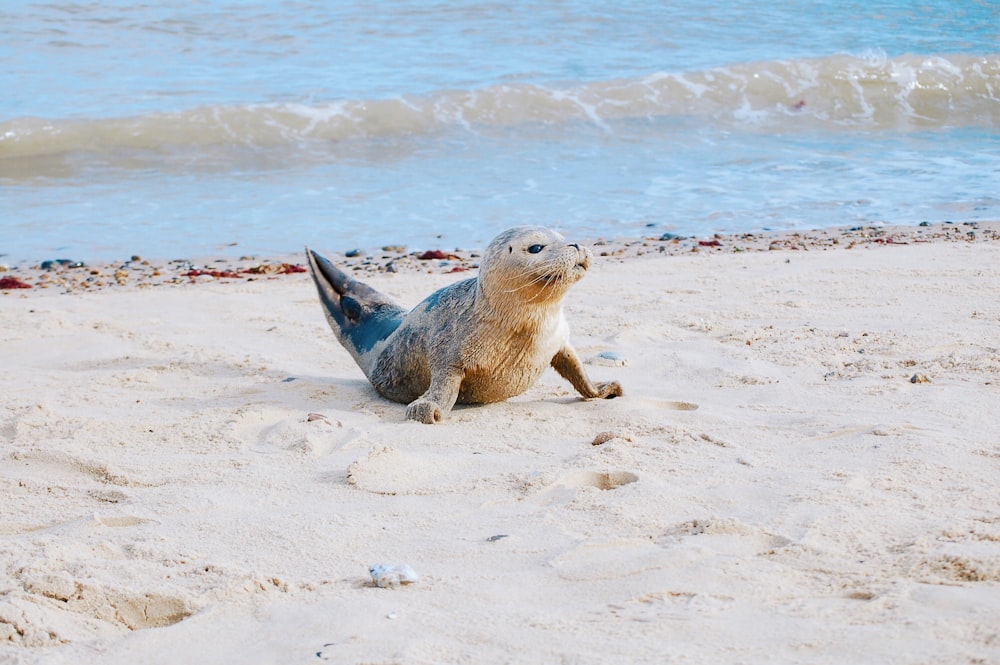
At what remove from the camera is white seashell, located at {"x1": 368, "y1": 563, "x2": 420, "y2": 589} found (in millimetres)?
2928

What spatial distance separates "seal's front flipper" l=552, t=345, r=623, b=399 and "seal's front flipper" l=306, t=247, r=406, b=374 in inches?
35.0

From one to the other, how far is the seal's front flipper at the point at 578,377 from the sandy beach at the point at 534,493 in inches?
4.5

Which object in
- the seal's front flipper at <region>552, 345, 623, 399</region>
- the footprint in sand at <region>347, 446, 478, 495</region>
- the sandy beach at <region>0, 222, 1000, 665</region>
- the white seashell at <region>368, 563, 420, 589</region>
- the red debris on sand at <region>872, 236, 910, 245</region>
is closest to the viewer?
the sandy beach at <region>0, 222, 1000, 665</region>

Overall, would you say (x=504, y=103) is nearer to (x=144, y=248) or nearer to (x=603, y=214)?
(x=603, y=214)

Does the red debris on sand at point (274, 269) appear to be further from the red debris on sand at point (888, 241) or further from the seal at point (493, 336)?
the red debris on sand at point (888, 241)

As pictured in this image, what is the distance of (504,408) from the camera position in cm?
481

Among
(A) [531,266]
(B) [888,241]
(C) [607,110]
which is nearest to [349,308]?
(A) [531,266]

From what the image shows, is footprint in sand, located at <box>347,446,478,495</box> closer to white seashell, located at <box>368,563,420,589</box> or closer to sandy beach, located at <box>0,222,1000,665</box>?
sandy beach, located at <box>0,222,1000,665</box>

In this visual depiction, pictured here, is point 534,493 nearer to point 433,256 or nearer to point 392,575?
point 392,575

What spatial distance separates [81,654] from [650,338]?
3.80m

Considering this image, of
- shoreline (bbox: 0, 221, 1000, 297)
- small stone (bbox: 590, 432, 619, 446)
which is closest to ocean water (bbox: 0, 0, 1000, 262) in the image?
shoreline (bbox: 0, 221, 1000, 297)

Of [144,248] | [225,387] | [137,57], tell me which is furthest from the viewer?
[137,57]

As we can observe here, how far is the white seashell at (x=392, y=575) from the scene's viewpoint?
293cm

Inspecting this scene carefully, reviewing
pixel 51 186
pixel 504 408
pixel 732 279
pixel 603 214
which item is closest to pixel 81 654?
pixel 504 408
